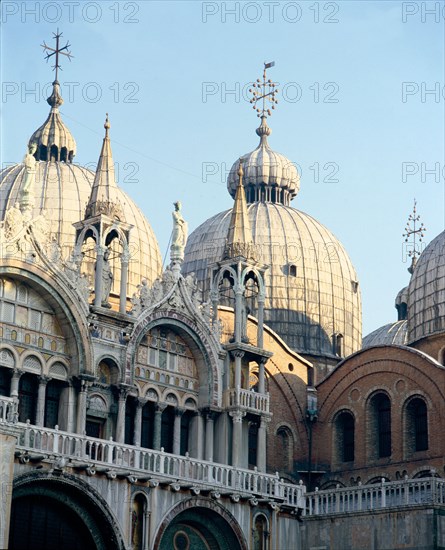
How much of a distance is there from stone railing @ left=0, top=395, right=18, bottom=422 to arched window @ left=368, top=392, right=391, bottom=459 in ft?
54.9

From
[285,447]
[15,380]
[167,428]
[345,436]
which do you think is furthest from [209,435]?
[345,436]

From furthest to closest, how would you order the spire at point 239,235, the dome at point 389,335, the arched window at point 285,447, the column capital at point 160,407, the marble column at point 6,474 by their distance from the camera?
1. the dome at point 389,335
2. the arched window at point 285,447
3. the spire at point 239,235
4. the column capital at point 160,407
5. the marble column at point 6,474

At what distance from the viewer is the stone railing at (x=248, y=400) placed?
37.0 meters

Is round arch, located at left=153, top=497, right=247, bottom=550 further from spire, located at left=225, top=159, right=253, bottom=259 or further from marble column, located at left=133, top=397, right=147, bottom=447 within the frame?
spire, located at left=225, top=159, right=253, bottom=259

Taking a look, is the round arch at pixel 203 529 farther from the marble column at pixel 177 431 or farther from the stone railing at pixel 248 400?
the stone railing at pixel 248 400

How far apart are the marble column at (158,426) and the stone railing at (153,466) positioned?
1856mm

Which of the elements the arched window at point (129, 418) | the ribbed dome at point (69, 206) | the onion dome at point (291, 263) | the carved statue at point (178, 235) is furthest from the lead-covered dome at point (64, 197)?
the arched window at point (129, 418)

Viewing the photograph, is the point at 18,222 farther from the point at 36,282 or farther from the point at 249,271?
the point at 249,271

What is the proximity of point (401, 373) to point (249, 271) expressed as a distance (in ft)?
21.9

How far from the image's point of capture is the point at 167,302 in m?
36.4

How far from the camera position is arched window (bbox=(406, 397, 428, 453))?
4138 cm

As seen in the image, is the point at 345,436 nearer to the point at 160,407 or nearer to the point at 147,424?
the point at 160,407

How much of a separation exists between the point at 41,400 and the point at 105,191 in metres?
6.42

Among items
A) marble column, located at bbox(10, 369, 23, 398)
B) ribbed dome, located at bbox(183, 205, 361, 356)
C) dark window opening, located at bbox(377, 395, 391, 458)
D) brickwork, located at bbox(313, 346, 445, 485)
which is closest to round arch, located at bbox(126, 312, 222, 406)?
marble column, located at bbox(10, 369, 23, 398)
